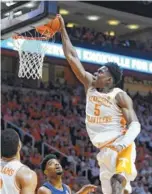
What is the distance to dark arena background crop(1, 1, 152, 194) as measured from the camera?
555 inches

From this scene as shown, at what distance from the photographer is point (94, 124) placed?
529 centimetres

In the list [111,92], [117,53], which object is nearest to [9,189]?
[111,92]

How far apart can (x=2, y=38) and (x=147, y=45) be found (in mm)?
12679

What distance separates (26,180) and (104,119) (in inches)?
51.7

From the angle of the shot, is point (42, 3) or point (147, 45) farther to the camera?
point (147, 45)

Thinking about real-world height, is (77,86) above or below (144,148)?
above

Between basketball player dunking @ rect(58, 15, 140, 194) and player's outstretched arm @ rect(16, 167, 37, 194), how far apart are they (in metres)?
0.92

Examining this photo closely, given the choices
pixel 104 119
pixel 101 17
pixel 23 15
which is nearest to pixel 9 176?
pixel 104 119

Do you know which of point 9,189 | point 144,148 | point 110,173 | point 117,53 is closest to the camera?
point 9,189

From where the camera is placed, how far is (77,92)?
1972cm

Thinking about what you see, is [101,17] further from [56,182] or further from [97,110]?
[97,110]

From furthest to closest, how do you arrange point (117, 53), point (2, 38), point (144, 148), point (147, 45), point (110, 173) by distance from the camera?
1. point (147, 45)
2. point (144, 148)
3. point (117, 53)
4. point (2, 38)
5. point (110, 173)

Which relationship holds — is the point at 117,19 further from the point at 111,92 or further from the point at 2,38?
the point at 111,92

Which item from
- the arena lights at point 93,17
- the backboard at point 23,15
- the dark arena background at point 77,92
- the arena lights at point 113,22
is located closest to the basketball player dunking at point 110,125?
the backboard at point 23,15
